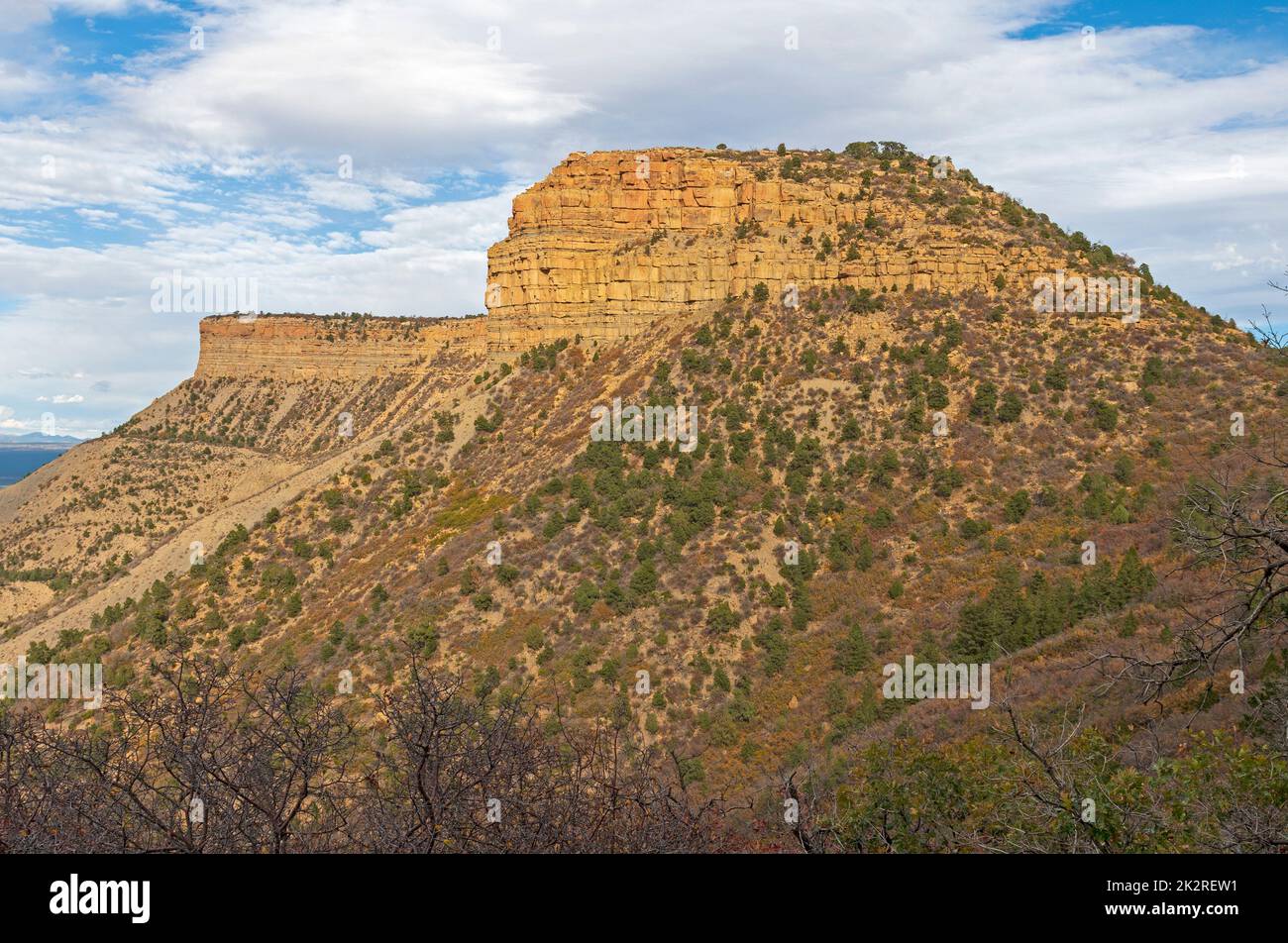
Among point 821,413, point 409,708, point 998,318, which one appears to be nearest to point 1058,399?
point 998,318

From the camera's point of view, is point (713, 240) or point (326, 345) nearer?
point (713, 240)

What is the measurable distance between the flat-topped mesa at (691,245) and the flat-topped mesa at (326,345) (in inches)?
1637

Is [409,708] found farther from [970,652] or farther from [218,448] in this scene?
[218,448]

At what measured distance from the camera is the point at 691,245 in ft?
174

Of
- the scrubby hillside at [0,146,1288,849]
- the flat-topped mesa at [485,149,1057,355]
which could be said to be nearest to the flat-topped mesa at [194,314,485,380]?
the flat-topped mesa at [485,149,1057,355]

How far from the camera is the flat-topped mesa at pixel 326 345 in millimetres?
99188

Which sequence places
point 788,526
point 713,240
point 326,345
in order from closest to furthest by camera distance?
point 788,526
point 713,240
point 326,345

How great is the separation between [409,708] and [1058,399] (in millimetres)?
40202

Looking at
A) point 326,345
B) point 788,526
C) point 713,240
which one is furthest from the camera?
point 326,345

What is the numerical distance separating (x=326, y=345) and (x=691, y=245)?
62.9 m

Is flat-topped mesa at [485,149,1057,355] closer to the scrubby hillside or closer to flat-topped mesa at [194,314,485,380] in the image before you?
the scrubby hillside

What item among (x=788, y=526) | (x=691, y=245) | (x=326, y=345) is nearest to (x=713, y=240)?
(x=691, y=245)

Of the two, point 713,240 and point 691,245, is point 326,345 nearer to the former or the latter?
point 691,245

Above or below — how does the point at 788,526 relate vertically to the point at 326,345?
below
